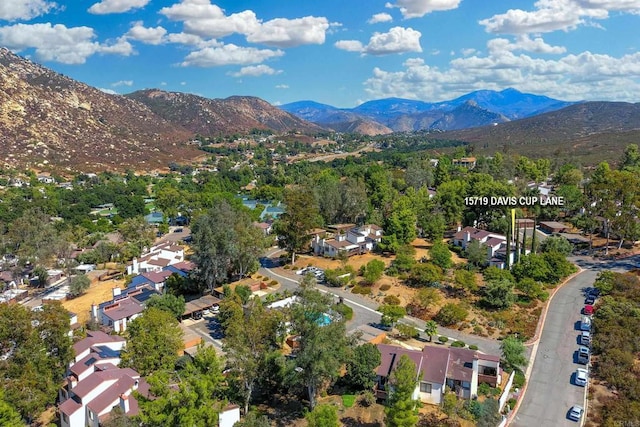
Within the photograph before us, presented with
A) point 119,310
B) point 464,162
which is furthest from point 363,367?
point 464,162

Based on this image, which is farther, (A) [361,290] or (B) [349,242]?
(B) [349,242]

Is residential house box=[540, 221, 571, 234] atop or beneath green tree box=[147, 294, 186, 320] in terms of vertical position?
atop

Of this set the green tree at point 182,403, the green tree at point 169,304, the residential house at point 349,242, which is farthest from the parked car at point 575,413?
the residential house at point 349,242

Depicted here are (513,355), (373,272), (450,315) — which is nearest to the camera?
(513,355)

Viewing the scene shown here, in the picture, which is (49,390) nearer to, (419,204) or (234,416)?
(234,416)

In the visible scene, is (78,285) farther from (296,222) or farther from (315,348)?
(315,348)

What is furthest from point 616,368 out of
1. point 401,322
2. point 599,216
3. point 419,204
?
point 419,204

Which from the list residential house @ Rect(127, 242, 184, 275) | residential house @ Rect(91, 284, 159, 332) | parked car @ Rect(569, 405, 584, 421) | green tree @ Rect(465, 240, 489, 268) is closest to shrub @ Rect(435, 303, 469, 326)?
green tree @ Rect(465, 240, 489, 268)

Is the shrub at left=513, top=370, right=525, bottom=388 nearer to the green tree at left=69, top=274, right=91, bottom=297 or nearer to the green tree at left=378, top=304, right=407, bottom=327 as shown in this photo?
the green tree at left=378, top=304, right=407, bottom=327
